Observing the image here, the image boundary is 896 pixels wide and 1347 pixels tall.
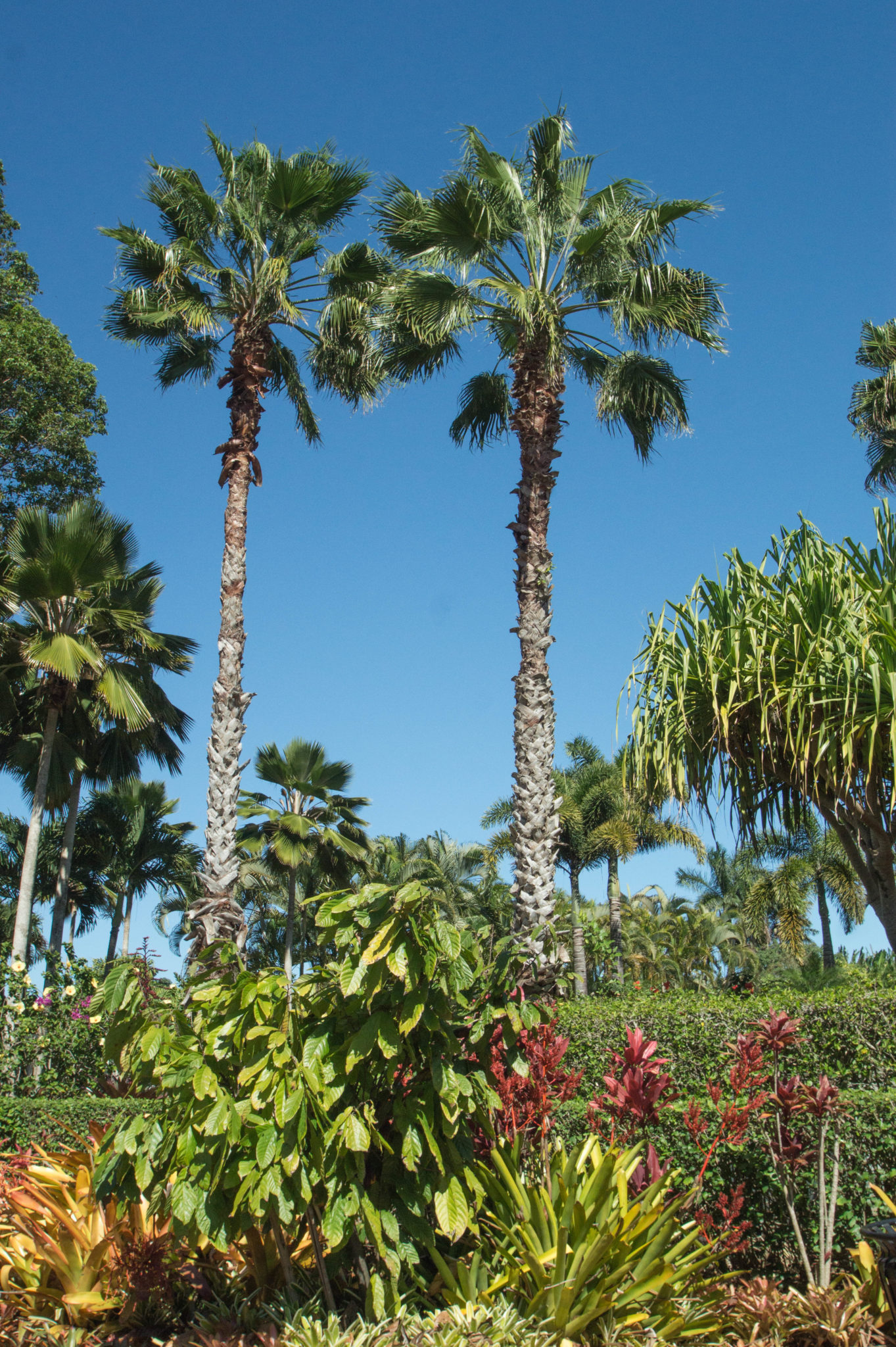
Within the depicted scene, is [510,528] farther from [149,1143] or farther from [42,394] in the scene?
[42,394]

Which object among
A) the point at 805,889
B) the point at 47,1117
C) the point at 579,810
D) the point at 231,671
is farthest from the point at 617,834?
the point at 47,1117

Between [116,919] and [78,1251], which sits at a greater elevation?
[116,919]

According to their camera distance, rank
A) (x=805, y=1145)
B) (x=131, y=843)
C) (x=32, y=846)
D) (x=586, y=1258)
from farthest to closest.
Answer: (x=131, y=843), (x=32, y=846), (x=805, y=1145), (x=586, y=1258)

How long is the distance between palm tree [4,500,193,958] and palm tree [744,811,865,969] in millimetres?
14739

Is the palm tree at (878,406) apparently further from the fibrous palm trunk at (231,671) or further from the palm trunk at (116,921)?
the palm trunk at (116,921)

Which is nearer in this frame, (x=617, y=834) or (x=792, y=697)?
(x=792, y=697)

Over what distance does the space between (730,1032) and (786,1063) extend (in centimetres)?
44

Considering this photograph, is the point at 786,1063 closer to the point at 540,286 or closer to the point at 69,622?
the point at 540,286

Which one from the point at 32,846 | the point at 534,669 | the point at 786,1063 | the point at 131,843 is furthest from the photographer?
the point at 131,843

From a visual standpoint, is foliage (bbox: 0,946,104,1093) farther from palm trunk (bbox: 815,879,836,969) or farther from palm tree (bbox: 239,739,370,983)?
palm trunk (bbox: 815,879,836,969)

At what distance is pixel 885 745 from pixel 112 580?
1222 cm

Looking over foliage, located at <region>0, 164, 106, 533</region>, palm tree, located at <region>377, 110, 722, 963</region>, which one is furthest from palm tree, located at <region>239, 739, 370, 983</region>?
palm tree, located at <region>377, 110, 722, 963</region>

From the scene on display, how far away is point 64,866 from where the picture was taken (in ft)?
55.5

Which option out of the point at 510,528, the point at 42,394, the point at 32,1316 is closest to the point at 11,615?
the point at 42,394
